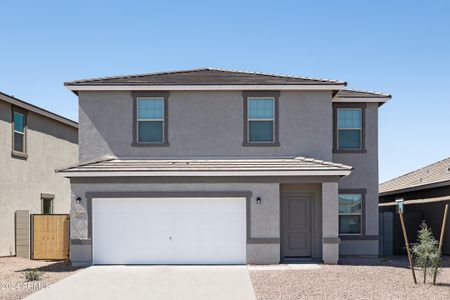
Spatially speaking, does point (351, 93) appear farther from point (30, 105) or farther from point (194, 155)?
point (30, 105)

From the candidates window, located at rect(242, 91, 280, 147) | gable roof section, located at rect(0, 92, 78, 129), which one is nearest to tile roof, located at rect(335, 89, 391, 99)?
window, located at rect(242, 91, 280, 147)

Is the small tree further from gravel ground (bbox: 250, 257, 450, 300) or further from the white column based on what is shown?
the white column

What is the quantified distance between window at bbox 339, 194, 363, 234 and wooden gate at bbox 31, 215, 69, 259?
9.54 metres

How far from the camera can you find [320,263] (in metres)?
17.3

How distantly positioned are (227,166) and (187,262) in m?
3.22

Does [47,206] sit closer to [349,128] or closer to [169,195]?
[169,195]

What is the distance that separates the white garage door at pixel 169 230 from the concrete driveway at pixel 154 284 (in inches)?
23.2

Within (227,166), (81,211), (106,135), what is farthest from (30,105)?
(227,166)

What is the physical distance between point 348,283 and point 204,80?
347 inches

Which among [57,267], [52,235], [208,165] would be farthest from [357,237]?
[52,235]

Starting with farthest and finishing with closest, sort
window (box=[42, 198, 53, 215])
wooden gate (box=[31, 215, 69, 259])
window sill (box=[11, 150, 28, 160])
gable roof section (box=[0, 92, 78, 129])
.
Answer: window (box=[42, 198, 53, 215]) < window sill (box=[11, 150, 28, 160]) < gable roof section (box=[0, 92, 78, 129]) < wooden gate (box=[31, 215, 69, 259])

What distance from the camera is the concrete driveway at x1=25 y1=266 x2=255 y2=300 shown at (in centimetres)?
1232

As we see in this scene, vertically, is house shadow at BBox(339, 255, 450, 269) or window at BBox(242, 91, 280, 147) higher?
window at BBox(242, 91, 280, 147)

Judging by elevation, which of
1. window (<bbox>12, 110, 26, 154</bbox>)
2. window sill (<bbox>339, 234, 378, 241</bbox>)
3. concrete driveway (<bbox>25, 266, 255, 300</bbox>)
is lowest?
concrete driveway (<bbox>25, 266, 255, 300</bbox>)
